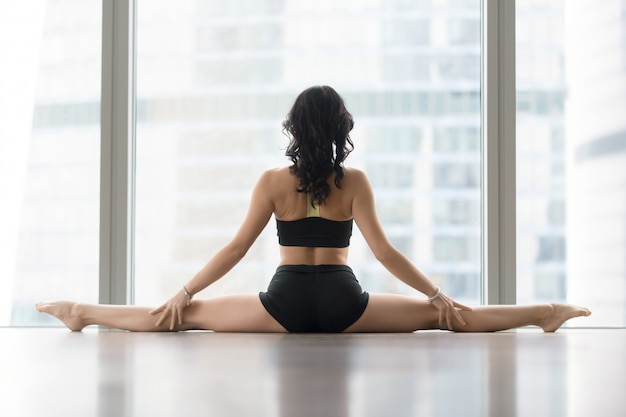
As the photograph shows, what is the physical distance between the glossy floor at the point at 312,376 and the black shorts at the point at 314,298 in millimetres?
105

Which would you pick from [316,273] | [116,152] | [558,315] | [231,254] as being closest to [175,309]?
[231,254]

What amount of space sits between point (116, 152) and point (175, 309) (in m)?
1.21

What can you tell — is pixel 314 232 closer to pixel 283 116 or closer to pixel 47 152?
pixel 283 116

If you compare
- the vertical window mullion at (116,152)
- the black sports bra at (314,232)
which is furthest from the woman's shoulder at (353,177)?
the vertical window mullion at (116,152)

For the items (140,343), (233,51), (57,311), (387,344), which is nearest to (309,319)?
(387,344)

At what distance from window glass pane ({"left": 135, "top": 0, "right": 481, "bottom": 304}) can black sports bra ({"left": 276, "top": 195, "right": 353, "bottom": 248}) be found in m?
0.96

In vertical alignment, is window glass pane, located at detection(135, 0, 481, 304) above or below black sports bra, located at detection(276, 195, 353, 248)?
above

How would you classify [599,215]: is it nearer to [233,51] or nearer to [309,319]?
[309,319]

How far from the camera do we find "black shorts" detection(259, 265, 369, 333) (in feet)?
9.53

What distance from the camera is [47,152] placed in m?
4.02

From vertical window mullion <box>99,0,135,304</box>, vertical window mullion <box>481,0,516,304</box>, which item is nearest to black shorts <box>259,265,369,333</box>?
vertical window mullion <box>481,0,516,304</box>

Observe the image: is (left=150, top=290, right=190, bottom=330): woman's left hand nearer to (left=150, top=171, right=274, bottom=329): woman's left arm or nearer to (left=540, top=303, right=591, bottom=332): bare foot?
(left=150, top=171, right=274, bottom=329): woman's left arm

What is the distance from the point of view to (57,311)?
319cm

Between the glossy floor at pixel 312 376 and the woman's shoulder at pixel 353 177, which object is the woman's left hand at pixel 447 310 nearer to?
the glossy floor at pixel 312 376
